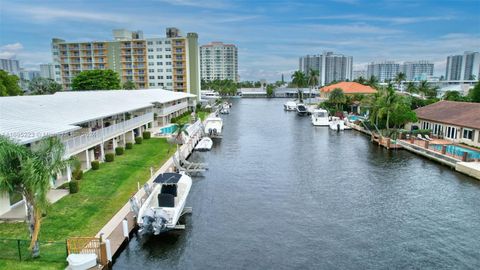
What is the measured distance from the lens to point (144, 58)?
334ft

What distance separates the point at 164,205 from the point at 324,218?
378 inches

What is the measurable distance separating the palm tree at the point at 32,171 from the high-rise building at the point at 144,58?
8741 centimetres

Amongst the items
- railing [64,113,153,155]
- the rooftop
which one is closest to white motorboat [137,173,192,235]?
the rooftop

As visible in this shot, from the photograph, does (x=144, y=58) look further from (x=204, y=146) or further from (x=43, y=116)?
(x=43, y=116)

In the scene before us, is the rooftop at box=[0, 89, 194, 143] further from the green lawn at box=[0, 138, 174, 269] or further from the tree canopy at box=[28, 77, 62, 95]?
the tree canopy at box=[28, 77, 62, 95]

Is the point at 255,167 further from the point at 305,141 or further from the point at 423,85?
the point at 423,85

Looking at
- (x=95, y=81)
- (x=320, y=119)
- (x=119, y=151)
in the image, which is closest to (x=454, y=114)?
(x=320, y=119)

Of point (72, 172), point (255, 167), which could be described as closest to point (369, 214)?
point (255, 167)

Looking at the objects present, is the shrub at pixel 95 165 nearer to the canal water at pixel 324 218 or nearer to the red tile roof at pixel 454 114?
the canal water at pixel 324 218

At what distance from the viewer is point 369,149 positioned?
40.6 meters

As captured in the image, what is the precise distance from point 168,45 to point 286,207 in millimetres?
86477

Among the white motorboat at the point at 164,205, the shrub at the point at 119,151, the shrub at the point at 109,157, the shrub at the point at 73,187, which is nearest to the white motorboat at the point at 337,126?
the shrub at the point at 119,151

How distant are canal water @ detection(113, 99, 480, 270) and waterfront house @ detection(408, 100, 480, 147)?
720cm

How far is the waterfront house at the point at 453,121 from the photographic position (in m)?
36.2
